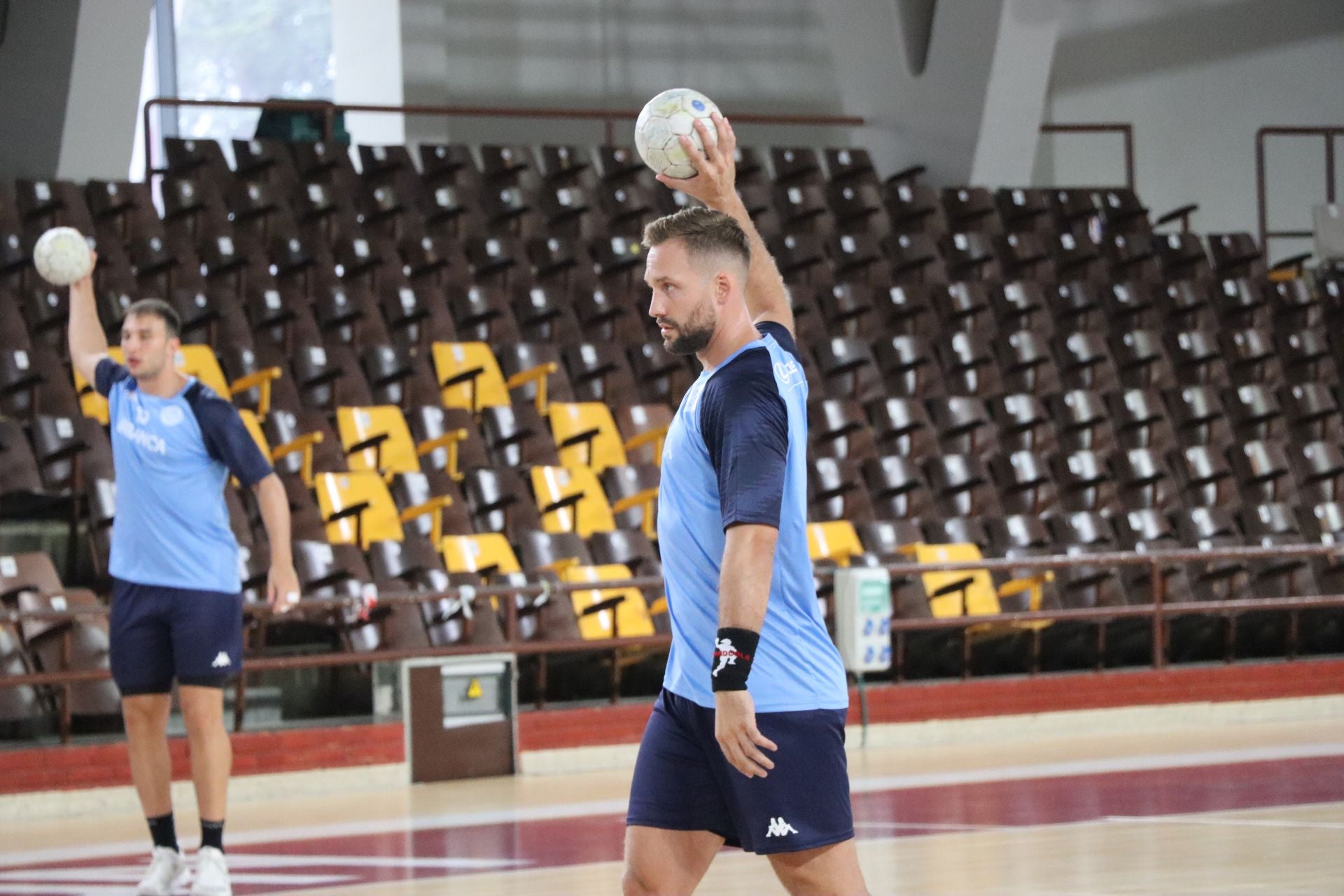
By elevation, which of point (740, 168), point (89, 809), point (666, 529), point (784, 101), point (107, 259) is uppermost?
point (784, 101)

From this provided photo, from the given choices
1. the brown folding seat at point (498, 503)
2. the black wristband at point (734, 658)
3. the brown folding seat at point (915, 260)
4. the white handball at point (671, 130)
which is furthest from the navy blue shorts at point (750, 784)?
the brown folding seat at point (915, 260)

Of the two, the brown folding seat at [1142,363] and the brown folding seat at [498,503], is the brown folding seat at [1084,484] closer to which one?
the brown folding seat at [1142,363]

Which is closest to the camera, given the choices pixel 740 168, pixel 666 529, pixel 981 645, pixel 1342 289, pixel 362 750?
pixel 666 529

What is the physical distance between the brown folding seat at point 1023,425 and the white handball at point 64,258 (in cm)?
905

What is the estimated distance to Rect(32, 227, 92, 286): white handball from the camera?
6938 mm

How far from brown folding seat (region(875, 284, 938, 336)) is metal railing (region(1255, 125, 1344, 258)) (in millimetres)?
5453

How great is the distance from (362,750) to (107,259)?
4569 mm

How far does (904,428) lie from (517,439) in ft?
9.45

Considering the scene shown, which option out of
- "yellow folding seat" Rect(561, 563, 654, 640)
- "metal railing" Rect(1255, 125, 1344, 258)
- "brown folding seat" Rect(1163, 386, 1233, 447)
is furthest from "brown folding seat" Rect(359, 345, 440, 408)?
"metal railing" Rect(1255, 125, 1344, 258)

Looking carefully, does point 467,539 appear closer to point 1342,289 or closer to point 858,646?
point 858,646

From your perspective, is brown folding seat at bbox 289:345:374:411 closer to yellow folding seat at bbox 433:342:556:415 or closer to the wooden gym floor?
yellow folding seat at bbox 433:342:556:415

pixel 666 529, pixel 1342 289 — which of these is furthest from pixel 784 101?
pixel 666 529

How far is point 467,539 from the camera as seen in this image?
11781 mm

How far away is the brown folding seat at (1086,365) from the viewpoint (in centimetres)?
1611
